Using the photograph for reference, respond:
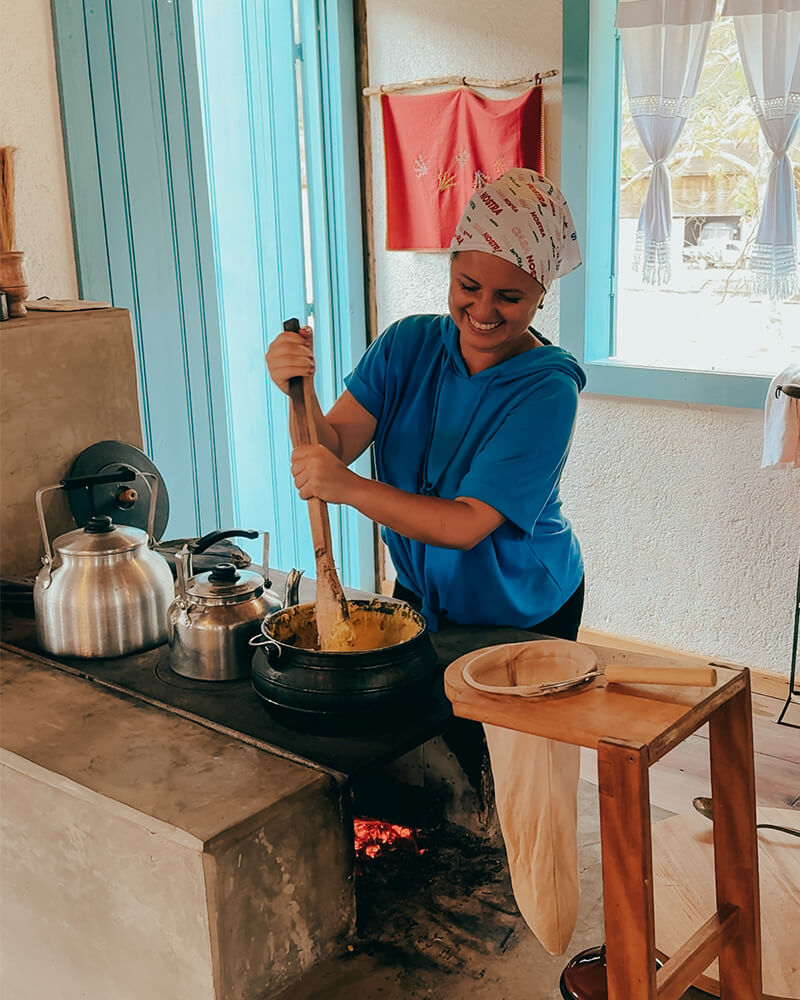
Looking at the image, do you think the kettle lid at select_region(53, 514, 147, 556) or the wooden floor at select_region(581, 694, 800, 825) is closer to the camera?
the kettle lid at select_region(53, 514, 147, 556)

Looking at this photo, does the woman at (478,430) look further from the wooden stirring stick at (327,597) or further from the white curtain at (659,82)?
the white curtain at (659,82)

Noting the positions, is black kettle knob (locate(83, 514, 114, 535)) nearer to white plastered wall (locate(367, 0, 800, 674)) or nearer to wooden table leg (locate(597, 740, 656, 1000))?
wooden table leg (locate(597, 740, 656, 1000))

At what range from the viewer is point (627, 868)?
1.06 metres

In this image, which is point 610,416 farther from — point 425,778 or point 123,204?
point 425,778

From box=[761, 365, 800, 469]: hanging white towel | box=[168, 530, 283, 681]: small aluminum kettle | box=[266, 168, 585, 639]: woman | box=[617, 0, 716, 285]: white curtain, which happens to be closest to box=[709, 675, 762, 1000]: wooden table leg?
box=[266, 168, 585, 639]: woman

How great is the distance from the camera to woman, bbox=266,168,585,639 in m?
1.59

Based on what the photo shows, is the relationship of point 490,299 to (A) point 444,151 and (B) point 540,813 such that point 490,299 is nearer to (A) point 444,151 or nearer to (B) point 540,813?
(B) point 540,813

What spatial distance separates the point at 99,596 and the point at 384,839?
0.60 metres

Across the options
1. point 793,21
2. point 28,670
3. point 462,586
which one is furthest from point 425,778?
point 793,21

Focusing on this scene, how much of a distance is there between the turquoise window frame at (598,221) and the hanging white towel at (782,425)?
196 millimetres

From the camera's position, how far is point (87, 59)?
3.08m

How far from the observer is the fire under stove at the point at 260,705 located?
133 cm

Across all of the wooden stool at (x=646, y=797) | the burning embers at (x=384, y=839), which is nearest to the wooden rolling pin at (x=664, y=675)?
the wooden stool at (x=646, y=797)

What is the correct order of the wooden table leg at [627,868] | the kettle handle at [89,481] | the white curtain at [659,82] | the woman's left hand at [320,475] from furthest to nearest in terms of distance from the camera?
the white curtain at [659,82] → the kettle handle at [89,481] → the woman's left hand at [320,475] → the wooden table leg at [627,868]
